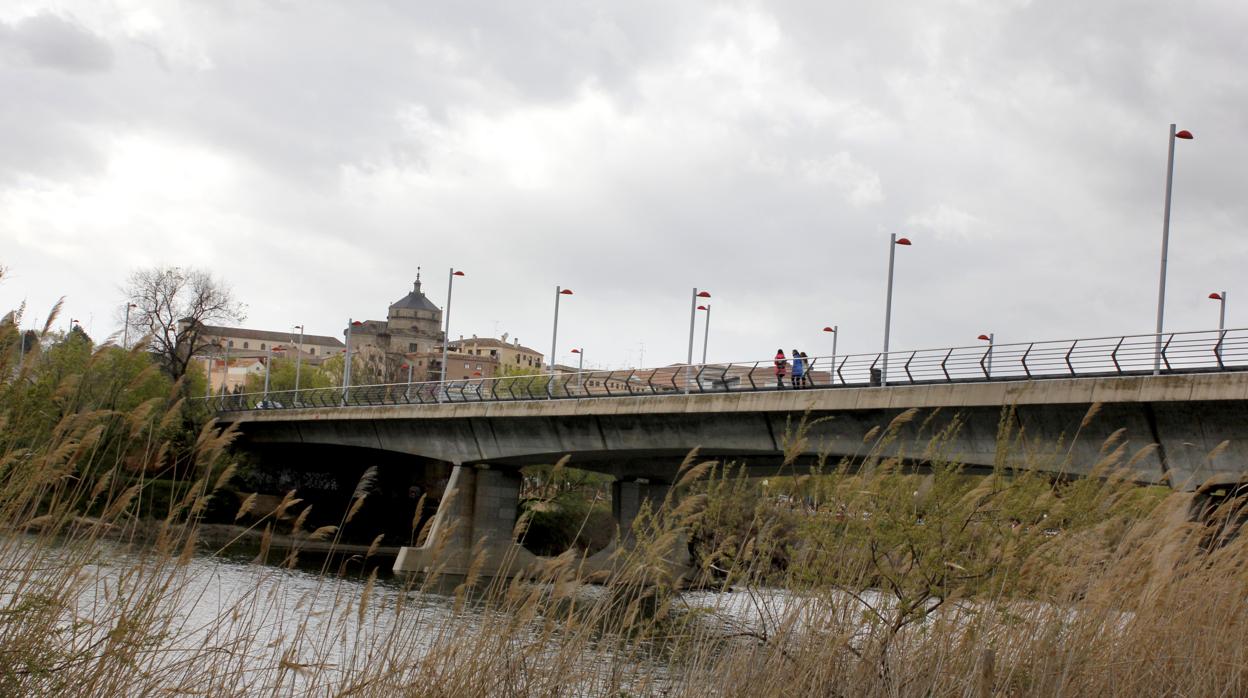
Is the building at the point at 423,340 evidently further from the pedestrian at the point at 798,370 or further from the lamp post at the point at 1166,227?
the lamp post at the point at 1166,227

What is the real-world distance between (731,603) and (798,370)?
83.4 ft

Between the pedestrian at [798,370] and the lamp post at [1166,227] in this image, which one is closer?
→ the lamp post at [1166,227]

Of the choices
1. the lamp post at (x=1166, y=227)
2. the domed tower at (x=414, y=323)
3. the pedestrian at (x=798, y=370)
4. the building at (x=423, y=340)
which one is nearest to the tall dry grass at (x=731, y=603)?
→ the lamp post at (x=1166, y=227)

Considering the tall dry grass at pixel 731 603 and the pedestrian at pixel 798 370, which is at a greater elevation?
the pedestrian at pixel 798 370

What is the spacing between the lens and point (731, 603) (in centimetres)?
701

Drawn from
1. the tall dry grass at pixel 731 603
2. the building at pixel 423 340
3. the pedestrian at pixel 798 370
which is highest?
the building at pixel 423 340

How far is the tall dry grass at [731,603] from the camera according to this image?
536cm

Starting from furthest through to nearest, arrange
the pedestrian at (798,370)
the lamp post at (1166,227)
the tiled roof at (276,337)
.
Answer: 1. the tiled roof at (276,337)
2. the pedestrian at (798,370)
3. the lamp post at (1166,227)

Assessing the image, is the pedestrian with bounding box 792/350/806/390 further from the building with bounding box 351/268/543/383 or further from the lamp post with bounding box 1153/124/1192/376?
the building with bounding box 351/268/543/383

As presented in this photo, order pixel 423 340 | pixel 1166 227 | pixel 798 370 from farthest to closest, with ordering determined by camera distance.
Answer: pixel 423 340 < pixel 798 370 < pixel 1166 227

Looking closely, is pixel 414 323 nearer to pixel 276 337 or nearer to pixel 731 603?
pixel 276 337

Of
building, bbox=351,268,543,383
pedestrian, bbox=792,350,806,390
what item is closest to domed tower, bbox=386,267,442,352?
building, bbox=351,268,543,383

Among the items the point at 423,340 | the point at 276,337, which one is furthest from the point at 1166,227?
the point at 276,337

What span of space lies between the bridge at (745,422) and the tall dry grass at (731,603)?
60 centimetres
